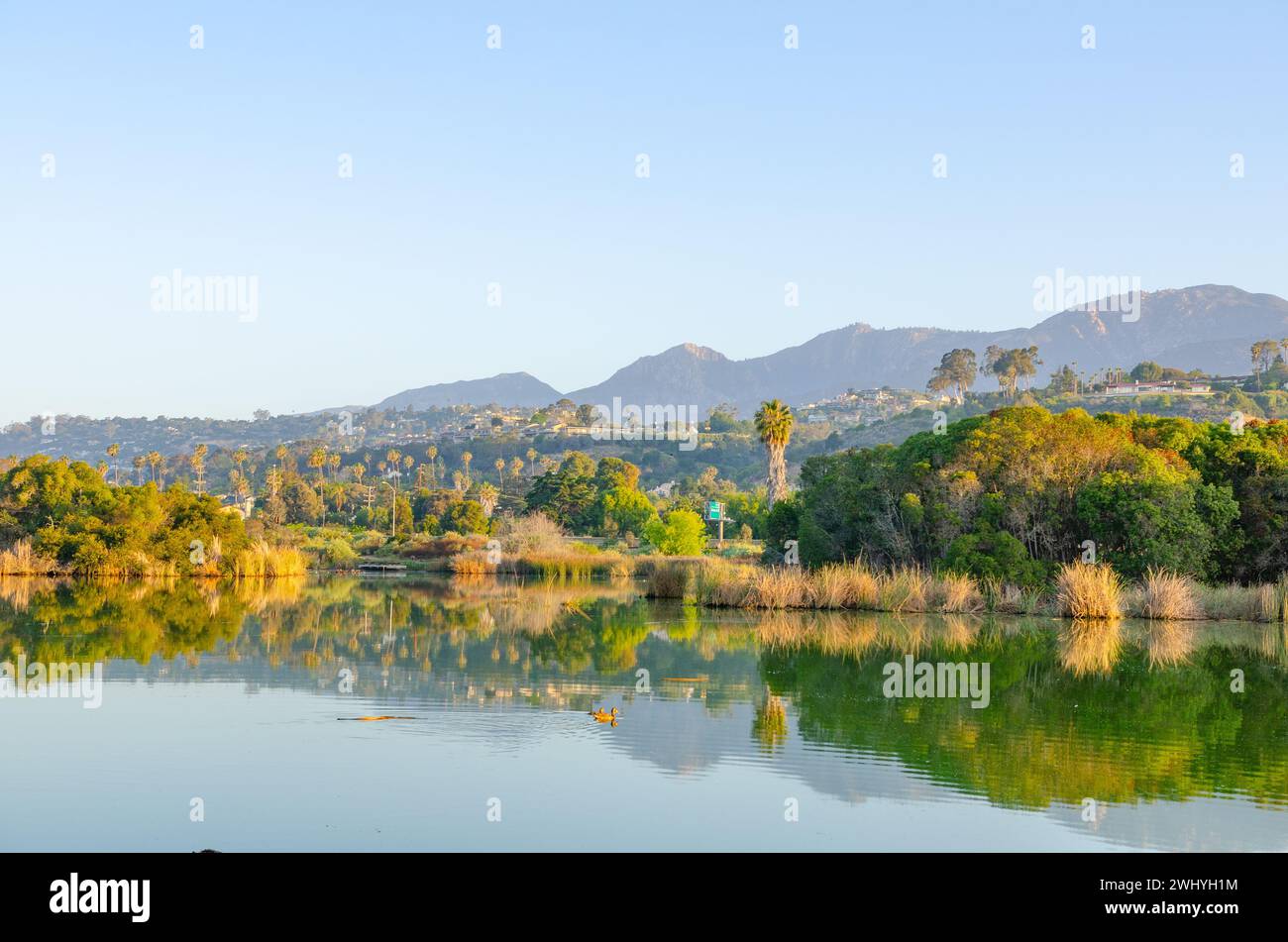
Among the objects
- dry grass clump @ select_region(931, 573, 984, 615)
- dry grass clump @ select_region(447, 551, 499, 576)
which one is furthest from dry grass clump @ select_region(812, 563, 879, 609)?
dry grass clump @ select_region(447, 551, 499, 576)

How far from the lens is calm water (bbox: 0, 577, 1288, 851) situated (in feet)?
37.0

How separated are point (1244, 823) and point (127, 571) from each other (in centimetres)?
4580

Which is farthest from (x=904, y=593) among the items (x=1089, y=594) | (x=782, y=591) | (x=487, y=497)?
(x=487, y=497)

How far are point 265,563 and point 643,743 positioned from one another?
38.9 metres

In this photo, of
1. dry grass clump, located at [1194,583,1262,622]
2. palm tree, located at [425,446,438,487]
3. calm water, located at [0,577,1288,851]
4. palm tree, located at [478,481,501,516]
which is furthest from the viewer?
palm tree, located at [425,446,438,487]

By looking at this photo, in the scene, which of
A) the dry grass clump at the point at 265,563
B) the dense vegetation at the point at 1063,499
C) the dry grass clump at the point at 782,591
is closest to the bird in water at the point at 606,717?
the dry grass clump at the point at 782,591

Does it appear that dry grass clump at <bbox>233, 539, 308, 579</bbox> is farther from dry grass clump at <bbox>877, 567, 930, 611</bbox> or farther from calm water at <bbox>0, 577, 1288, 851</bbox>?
dry grass clump at <bbox>877, 567, 930, 611</bbox>

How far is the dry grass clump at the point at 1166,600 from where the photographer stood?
103ft

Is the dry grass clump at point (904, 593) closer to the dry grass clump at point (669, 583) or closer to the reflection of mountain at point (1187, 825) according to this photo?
the dry grass clump at point (669, 583)

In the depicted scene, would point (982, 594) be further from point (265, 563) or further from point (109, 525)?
point (109, 525)

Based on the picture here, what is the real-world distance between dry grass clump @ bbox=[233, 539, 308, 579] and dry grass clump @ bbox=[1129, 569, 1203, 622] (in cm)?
3241

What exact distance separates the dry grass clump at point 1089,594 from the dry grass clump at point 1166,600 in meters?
0.51

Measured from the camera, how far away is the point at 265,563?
168 ft
